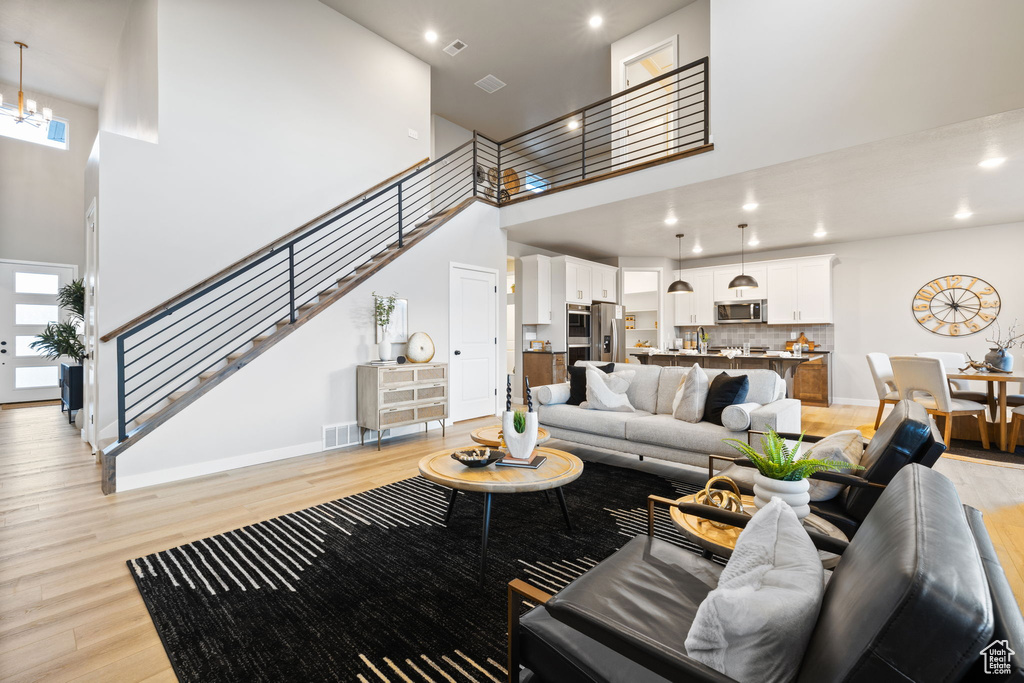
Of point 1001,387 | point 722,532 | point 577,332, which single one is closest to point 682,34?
point 577,332

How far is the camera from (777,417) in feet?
10.8

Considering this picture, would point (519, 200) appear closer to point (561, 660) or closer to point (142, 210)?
point (142, 210)

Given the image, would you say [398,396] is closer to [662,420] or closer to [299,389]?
[299,389]

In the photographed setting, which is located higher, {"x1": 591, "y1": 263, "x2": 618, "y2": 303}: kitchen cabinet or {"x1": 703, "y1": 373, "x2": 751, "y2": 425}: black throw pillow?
{"x1": 591, "y1": 263, "x2": 618, "y2": 303}: kitchen cabinet

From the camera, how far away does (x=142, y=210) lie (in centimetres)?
420

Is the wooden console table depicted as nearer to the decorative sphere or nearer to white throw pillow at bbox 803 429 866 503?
the decorative sphere

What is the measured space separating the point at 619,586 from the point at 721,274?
8428 mm

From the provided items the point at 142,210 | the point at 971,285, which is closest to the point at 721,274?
the point at 971,285

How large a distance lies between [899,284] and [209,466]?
31.1 feet

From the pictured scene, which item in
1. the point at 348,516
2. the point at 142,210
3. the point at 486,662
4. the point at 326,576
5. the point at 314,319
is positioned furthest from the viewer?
the point at 314,319

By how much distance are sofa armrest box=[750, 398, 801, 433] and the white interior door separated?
3.56 metres

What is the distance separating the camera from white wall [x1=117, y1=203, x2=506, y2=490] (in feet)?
11.9

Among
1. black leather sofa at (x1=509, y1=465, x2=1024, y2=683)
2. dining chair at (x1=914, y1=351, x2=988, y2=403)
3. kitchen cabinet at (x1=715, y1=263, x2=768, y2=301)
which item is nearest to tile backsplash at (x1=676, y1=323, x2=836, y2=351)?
kitchen cabinet at (x1=715, y1=263, x2=768, y2=301)

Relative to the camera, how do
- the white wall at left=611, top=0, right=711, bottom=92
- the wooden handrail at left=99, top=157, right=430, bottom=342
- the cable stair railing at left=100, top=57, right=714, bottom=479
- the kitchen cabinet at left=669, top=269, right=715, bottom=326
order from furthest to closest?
the kitchen cabinet at left=669, top=269, right=715, bottom=326, the white wall at left=611, top=0, right=711, bottom=92, the wooden handrail at left=99, top=157, right=430, bottom=342, the cable stair railing at left=100, top=57, right=714, bottom=479
